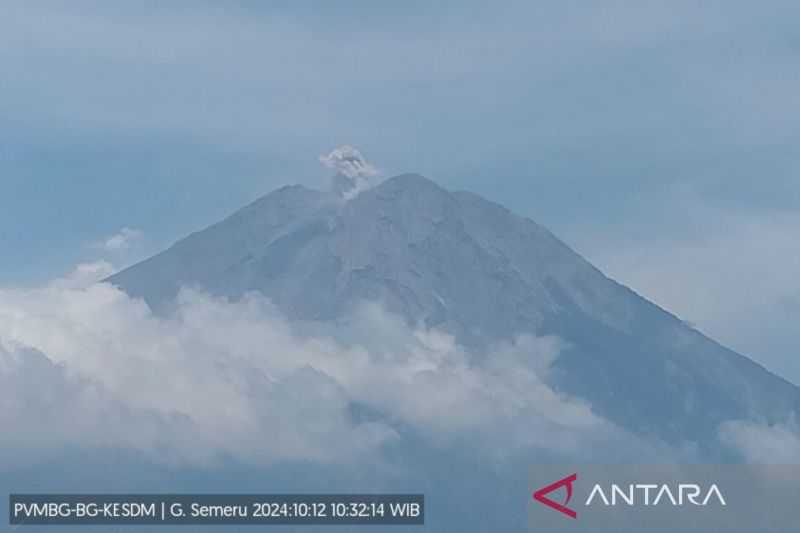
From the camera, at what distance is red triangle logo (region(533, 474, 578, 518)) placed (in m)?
72.3

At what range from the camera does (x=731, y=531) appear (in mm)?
112500

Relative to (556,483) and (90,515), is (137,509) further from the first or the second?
(556,483)

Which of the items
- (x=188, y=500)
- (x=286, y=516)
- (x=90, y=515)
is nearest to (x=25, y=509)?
(x=90, y=515)

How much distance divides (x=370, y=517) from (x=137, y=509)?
1244 cm

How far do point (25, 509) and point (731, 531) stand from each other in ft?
194

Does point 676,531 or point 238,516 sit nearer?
point 238,516

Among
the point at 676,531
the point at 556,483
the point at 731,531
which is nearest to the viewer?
the point at 556,483

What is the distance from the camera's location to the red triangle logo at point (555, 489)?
72.3 meters

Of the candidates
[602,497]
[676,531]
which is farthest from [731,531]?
[602,497]

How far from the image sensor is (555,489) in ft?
239

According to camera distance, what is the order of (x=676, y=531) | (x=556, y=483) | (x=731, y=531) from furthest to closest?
(x=731, y=531), (x=676, y=531), (x=556, y=483)

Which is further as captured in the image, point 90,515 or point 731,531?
point 731,531

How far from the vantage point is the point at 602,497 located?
75625mm

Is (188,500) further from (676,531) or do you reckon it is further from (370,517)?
(676,531)
